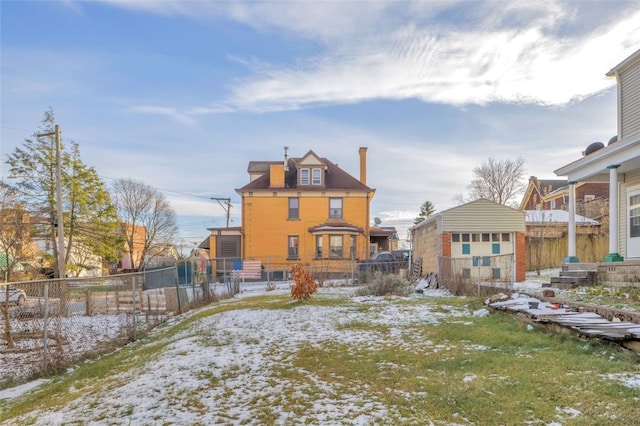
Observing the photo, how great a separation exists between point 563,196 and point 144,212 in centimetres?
3991

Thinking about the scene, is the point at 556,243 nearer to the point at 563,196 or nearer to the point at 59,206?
the point at 563,196

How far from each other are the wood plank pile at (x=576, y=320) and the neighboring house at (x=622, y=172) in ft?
18.1

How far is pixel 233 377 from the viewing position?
16.3ft

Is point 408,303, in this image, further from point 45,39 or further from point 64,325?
point 45,39

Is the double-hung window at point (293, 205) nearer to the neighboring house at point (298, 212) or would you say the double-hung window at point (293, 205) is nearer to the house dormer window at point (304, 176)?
the neighboring house at point (298, 212)

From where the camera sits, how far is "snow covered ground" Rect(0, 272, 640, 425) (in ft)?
12.6

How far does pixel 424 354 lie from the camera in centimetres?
561

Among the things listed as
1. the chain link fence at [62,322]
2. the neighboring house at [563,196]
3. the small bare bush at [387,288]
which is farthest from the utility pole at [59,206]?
the neighboring house at [563,196]

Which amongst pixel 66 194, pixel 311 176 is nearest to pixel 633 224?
pixel 311 176

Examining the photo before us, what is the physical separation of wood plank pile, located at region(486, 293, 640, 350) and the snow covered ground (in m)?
0.88

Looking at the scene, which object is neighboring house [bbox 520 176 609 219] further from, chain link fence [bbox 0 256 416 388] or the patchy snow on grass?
chain link fence [bbox 0 256 416 388]

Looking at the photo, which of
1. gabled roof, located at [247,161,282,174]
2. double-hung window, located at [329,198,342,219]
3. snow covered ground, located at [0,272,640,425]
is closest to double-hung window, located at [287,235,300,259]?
double-hung window, located at [329,198,342,219]

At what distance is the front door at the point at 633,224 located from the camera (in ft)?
41.2

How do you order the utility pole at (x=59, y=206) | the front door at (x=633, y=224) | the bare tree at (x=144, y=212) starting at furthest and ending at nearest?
the bare tree at (x=144, y=212) < the utility pole at (x=59, y=206) < the front door at (x=633, y=224)
